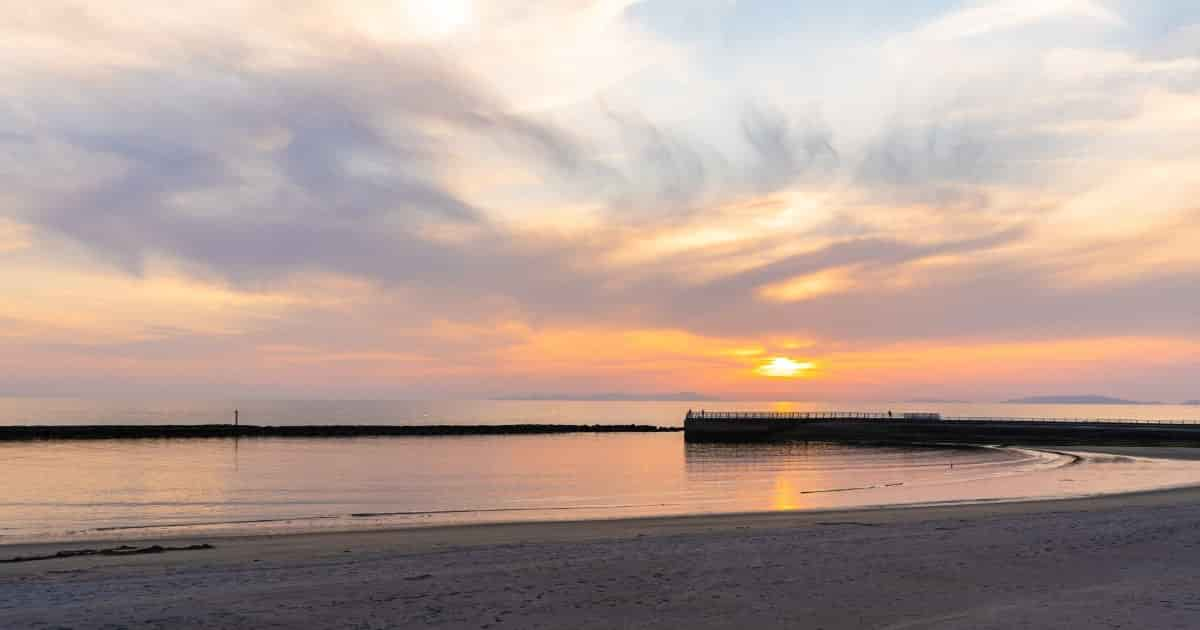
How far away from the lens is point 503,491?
46.4 meters

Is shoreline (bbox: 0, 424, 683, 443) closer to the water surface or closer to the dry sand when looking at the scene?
the water surface

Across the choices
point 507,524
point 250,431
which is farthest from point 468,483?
point 250,431

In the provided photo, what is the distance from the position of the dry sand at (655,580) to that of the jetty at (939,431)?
76793mm

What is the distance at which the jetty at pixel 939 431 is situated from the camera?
92.9m

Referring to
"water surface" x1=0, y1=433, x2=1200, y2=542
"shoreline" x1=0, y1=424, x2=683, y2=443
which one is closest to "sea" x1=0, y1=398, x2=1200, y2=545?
"water surface" x1=0, y1=433, x2=1200, y2=542

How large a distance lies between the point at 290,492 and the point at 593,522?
71.0 ft

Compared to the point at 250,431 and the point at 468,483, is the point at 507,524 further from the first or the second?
the point at 250,431

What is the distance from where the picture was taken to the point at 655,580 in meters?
16.6

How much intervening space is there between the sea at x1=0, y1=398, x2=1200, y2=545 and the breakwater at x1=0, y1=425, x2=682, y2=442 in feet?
47.7

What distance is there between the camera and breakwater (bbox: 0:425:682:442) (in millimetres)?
101812

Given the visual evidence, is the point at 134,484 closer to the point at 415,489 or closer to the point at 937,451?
the point at 415,489

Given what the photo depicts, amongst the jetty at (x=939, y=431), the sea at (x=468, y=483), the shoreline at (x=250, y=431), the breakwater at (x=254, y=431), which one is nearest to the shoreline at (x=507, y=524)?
the sea at (x=468, y=483)

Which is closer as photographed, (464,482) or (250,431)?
(464,482)

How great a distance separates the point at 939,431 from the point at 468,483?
2776 inches
